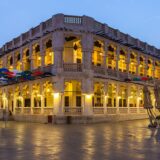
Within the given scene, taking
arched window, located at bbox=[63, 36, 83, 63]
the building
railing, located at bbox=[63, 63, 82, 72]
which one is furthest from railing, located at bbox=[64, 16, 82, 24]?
railing, located at bbox=[63, 63, 82, 72]

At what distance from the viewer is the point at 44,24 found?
3800cm

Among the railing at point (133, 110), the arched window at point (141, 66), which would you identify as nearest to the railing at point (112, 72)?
the railing at point (133, 110)

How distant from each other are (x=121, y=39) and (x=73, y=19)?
27.4 ft

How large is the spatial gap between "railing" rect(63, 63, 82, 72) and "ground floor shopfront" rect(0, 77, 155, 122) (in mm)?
1160

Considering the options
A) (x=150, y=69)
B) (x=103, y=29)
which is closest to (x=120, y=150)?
(x=103, y=29)

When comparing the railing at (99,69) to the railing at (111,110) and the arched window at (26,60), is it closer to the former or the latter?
the railing at (111,110)

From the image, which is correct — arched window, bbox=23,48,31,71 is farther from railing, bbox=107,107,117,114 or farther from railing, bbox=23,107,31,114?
railing, bbox=107,107,117,114

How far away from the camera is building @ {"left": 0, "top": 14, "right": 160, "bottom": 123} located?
115 ft

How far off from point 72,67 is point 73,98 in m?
4.14

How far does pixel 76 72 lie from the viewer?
115 ft

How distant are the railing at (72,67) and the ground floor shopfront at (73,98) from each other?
3.80 feet

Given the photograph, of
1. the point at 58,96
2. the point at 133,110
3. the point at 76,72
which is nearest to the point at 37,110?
the point at 58,96

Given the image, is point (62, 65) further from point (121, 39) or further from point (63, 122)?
point (121, 39)

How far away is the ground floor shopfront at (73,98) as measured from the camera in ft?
114
